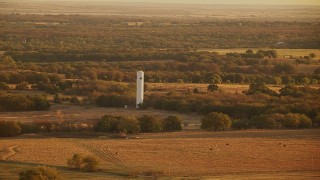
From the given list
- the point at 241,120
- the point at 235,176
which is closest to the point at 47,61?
the point at 241,120

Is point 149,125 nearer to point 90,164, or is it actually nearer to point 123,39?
point 90,164

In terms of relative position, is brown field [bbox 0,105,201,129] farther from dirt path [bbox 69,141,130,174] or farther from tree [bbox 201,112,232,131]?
dirt path [bbox 69,141,130,174]

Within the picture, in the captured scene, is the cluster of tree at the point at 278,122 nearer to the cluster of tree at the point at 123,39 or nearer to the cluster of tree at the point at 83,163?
the cluster of tree at the point at 83,163

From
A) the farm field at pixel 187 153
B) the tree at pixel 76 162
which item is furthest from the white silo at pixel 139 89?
the tree at pixel 76 162

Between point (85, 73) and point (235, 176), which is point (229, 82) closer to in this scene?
point (85, 73)

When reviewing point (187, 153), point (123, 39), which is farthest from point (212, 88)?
point (123, 39)
